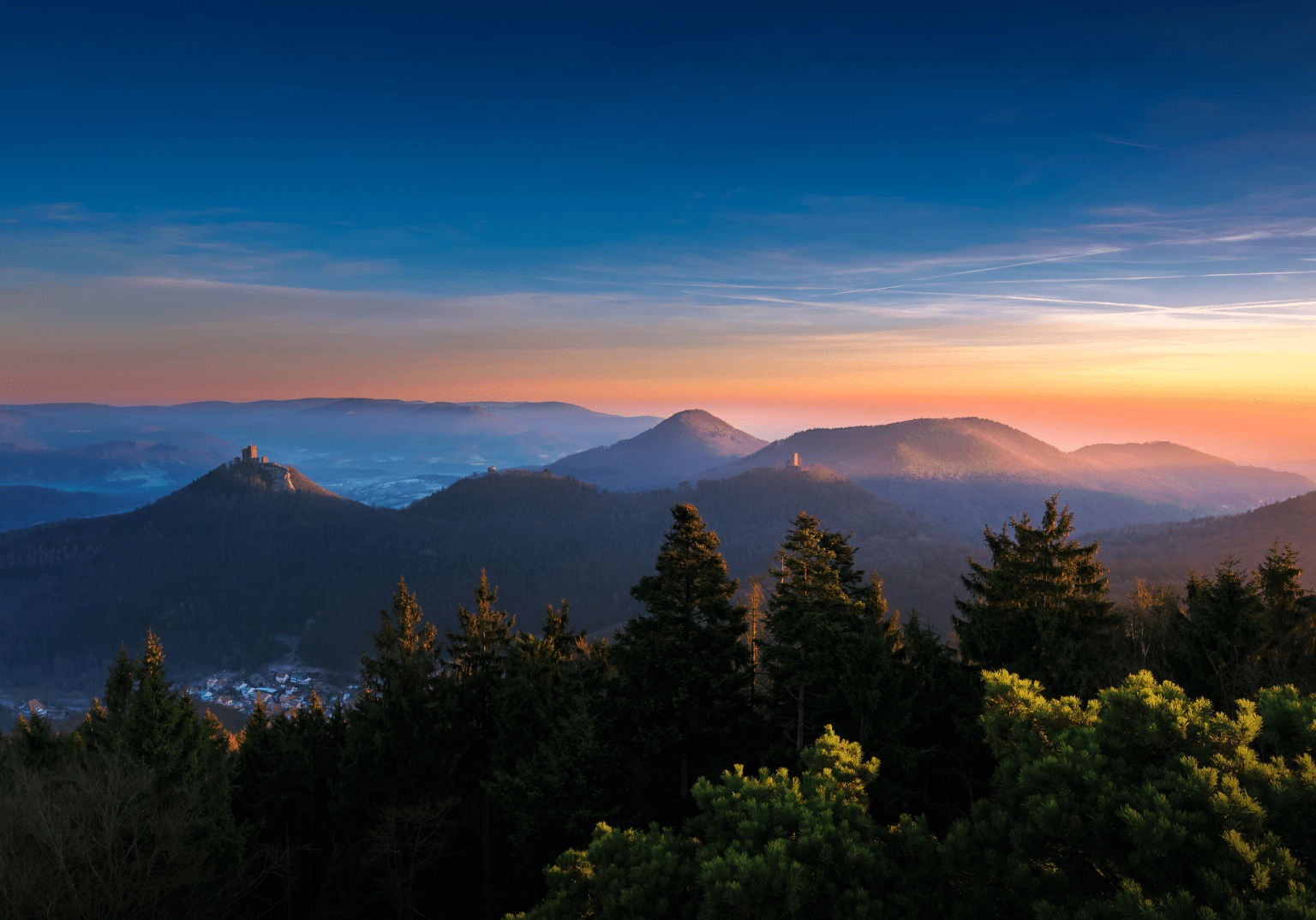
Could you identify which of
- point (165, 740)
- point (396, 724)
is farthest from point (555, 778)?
point (165, 740)

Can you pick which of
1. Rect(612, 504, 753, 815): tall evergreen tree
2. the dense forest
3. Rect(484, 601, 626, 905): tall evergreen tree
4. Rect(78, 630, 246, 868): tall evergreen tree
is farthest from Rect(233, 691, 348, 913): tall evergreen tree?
Rect(612, 504, 753, 815): tall evergreen tree

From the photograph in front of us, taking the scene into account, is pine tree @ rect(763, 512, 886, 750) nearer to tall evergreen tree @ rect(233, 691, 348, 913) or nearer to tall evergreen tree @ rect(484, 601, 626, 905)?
tall evergreen tree @ rect(484, 601, 626, 905)

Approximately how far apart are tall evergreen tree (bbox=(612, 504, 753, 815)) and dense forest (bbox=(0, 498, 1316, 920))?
110 mm

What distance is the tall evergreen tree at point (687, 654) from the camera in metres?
23.0

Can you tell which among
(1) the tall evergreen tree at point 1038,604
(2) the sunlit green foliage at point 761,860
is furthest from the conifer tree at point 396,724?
(1) the tall evergreen tree at point 1038,604

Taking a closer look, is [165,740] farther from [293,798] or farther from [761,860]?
[761,860]

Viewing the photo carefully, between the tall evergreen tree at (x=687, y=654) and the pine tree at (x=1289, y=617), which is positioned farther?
the tall evergreen tree at (x=687, y=654)

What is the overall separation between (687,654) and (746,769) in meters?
5.60

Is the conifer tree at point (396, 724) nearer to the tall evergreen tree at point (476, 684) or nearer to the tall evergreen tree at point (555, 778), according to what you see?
the tall evergreen tree at point (476, 684)

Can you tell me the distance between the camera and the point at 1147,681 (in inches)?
400

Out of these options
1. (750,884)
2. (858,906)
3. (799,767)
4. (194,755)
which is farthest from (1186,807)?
(194,755)

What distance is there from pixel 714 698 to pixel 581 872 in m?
12.4

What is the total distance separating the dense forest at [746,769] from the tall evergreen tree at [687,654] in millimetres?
110

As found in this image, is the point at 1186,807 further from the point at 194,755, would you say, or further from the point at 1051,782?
the point at 194,755
